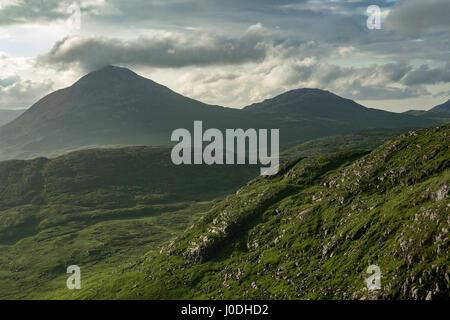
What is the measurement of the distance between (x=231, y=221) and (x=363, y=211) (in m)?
46.7

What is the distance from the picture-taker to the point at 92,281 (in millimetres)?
166000

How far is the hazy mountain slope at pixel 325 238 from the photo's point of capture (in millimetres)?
77812

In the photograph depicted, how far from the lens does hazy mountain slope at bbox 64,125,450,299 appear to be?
77812mm

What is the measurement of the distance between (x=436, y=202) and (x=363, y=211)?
77.9 ft

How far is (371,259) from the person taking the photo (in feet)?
279

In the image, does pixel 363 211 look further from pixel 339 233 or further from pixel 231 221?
pixel 231 221

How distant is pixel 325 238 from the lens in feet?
349

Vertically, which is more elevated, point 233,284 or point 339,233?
point 339,233
